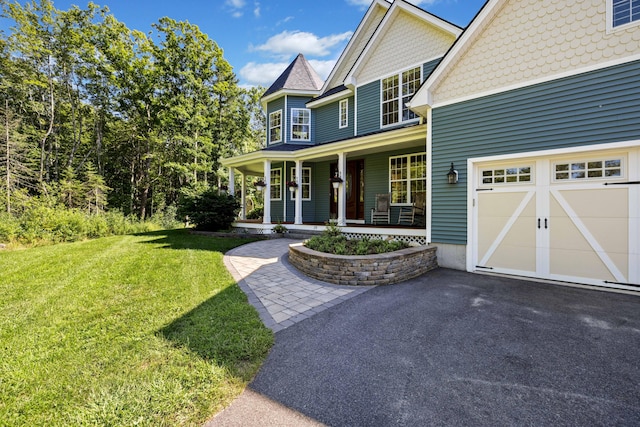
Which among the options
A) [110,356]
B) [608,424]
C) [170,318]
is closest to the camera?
[608,424]

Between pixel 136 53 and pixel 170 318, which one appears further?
pixel 136 53

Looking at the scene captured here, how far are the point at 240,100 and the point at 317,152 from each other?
15661 millimetres

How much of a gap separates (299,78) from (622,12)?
11.2 meters

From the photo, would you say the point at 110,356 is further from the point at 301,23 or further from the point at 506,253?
the point at 301,23

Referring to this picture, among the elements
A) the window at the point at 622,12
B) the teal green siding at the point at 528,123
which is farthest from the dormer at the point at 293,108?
the window at the point at 622,12

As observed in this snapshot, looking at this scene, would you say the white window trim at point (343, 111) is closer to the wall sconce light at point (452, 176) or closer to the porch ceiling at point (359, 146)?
the porch ceiling at point (359, 146)

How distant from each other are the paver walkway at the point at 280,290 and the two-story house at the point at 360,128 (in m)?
3.28

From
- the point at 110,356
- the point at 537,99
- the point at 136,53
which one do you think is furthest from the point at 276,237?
the point at 136,53

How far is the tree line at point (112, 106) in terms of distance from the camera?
1557 centimetres

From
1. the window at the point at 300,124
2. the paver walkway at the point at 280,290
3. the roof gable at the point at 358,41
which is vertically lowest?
the paver walkway at the point at 280,290

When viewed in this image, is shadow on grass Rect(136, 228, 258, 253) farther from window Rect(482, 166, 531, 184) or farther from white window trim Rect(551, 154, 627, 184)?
white window trim Rect(551, 154, 627, 184)

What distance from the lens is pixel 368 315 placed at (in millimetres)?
3678

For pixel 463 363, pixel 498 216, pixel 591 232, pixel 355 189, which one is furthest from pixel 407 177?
pixel 463 363

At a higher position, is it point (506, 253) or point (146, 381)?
point (506, 253)
